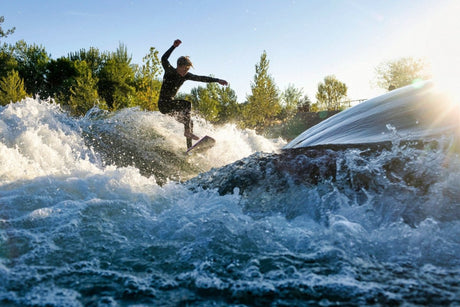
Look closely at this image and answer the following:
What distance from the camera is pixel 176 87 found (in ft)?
22.6

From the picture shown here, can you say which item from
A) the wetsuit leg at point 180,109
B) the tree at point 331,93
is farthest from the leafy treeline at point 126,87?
the wetsuit leg at point 180,109

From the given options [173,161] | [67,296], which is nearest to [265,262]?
[67,296]

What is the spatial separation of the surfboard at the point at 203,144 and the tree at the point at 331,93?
41345mm

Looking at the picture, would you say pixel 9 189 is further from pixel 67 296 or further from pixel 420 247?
pixel 420 247

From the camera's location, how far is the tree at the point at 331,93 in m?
45.9

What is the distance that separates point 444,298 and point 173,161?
567 cm

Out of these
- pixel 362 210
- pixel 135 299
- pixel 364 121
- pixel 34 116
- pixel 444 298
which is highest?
pixel 34 116

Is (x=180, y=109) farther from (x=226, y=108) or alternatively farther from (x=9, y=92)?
(x=226, y=108)

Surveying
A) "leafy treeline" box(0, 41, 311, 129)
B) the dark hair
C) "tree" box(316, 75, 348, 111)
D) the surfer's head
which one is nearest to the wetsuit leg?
the surfer's head

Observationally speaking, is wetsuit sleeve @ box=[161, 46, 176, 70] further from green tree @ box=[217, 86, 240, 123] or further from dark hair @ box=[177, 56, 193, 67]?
green tree @ box=[217, 86, 240, 123]

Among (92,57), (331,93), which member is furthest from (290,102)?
(92,57)

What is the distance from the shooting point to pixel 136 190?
3.67m

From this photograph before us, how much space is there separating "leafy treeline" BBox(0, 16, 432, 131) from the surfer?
12.2 m

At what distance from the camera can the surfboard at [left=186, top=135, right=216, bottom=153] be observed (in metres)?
6.94
